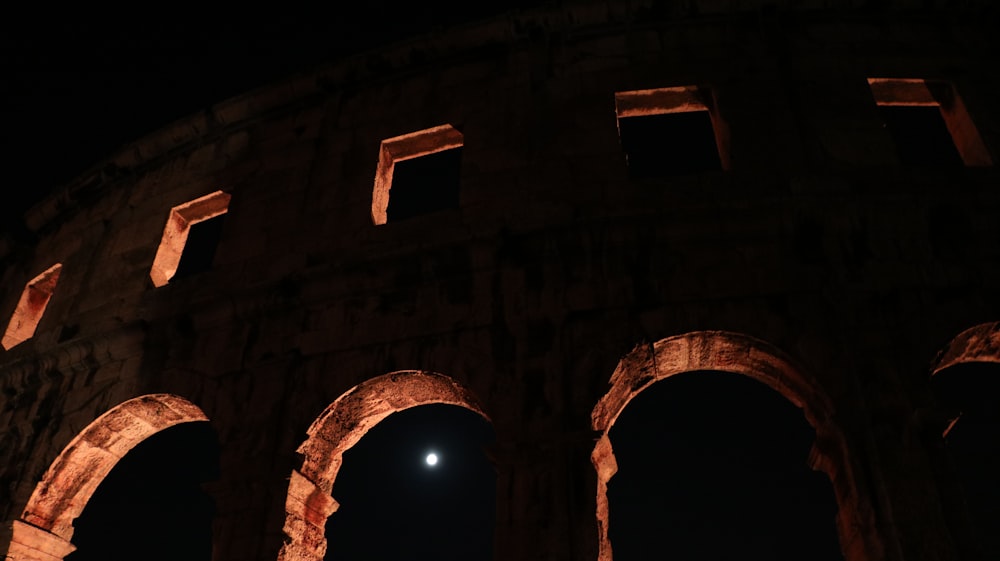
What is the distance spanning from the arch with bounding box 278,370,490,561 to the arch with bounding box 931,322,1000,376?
4024mm

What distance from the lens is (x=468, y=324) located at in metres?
7.00

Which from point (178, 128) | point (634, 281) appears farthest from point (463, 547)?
point (634, 281)

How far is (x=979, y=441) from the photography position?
47.0 ft

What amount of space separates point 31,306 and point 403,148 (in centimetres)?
668

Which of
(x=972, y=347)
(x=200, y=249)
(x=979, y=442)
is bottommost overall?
(x=972, y=347)

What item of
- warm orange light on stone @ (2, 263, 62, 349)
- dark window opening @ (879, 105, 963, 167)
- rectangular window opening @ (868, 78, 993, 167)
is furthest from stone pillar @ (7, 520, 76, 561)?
dark window opening @ (879, 105, 963, 167)

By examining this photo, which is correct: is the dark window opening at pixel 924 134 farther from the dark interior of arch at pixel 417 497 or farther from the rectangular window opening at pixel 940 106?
the dark interior of arch at pixel 417 497

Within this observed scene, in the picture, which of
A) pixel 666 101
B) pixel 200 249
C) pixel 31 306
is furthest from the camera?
pixel 200 249

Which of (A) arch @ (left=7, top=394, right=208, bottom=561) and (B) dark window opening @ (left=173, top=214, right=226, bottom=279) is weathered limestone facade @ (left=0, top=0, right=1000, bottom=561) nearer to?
(A) arch @ (left=7, top=394, right=208, bottom=561)

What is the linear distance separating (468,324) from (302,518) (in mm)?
2384

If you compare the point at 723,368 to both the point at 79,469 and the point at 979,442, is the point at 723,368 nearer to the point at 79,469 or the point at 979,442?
the point at 79,469

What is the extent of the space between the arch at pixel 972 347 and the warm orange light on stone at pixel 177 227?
8.43 m

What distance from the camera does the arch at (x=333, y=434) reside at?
670 cm

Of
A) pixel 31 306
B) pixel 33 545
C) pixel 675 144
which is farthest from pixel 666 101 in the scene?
pixel 31 306
